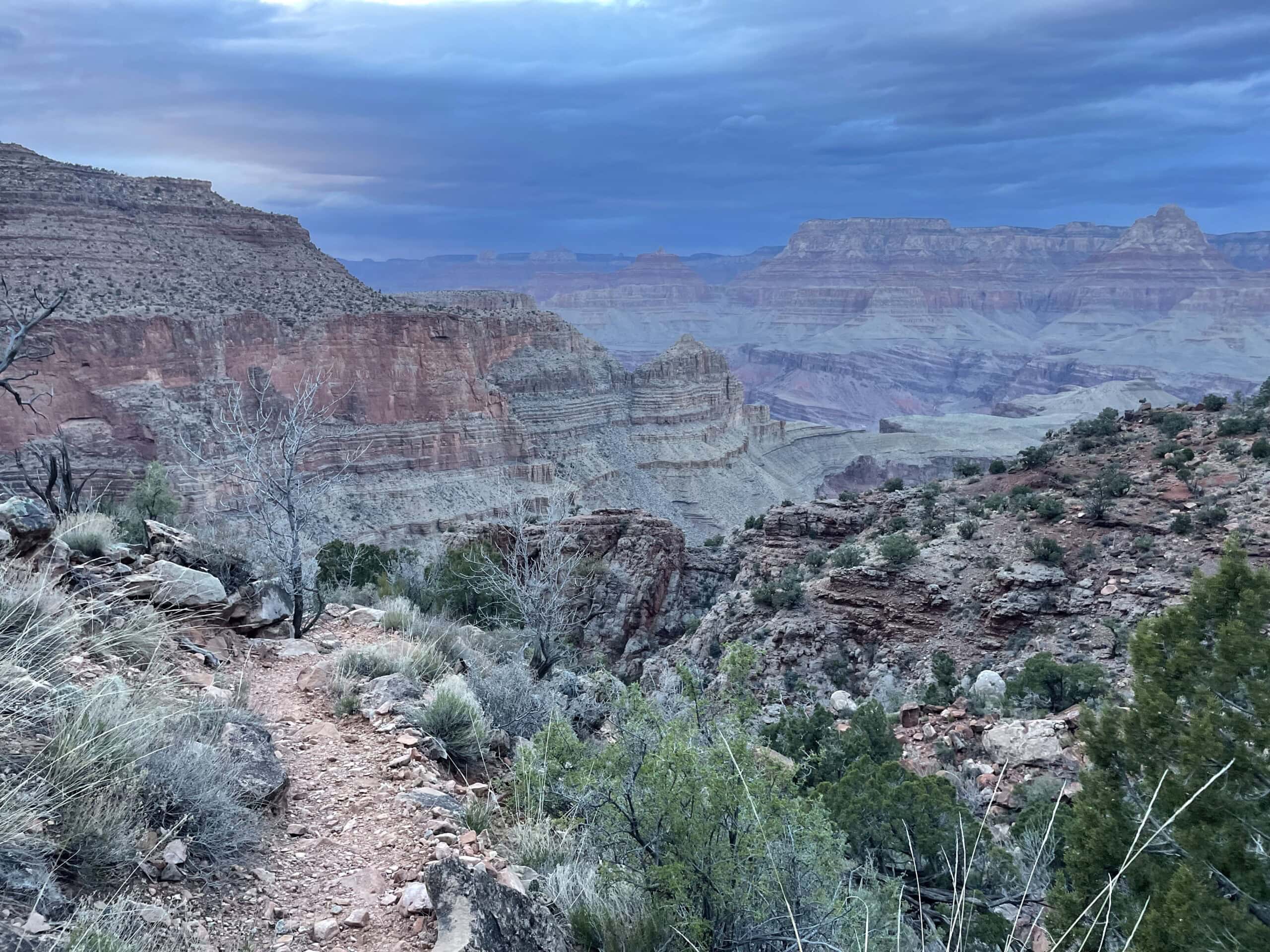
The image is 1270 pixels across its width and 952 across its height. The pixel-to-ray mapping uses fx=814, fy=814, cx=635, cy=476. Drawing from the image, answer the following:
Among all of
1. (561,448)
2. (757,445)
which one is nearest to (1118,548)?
(561,448)

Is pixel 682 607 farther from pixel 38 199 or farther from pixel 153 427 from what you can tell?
pixel 38 199

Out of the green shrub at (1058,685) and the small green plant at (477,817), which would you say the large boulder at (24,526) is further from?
the green shrub at (1058,685)

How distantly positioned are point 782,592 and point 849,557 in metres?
1.73

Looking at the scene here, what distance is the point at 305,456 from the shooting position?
4141 centimetres

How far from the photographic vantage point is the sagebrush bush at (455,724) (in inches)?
238

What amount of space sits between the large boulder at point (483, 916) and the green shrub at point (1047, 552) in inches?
591

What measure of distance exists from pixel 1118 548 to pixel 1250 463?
371 cm

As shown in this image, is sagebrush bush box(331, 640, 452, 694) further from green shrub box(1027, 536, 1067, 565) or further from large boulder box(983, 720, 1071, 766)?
green shrub box(1027, 536, 1067, 565)

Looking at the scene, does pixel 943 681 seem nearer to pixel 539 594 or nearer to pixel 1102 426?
pixel 539 594

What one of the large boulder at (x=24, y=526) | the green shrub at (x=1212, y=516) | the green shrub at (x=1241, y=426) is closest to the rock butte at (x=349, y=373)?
the large boulder at (x=24, y=526)

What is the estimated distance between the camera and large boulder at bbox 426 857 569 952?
359 cm

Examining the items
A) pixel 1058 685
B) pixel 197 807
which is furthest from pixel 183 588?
pixel 1058 685

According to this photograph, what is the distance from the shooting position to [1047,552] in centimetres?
1625

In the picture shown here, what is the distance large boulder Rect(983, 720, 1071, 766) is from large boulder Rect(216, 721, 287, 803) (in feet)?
24.0
